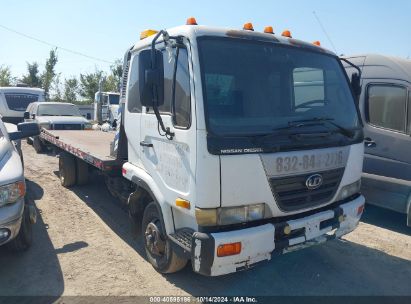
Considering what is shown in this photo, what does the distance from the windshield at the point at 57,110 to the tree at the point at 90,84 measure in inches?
1086

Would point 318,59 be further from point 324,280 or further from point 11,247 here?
point 11,247

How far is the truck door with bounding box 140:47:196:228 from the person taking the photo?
3.04 m

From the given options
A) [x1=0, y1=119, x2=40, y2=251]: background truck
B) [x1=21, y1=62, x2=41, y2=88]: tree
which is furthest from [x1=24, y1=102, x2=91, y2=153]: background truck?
[x1=21, y1=62, x2=41, y2=88]: tree

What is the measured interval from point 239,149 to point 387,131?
11.3 feet

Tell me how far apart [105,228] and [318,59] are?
363cm

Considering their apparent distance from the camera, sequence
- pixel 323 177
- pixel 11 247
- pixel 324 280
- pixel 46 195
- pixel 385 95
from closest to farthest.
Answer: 1. pixel 323 177
2. pixel 324 280
3. pixel 11 247
4. pixel 385 95
5. pixel 46 195

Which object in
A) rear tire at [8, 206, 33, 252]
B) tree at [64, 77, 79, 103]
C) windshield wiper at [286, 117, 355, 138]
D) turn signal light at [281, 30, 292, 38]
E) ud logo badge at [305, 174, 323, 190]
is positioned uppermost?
tree at [64, 77, 79, 103]

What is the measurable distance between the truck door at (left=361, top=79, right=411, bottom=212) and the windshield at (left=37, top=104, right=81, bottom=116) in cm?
978

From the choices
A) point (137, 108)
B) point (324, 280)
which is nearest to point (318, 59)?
point (137, 108)

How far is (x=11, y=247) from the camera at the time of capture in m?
4.26

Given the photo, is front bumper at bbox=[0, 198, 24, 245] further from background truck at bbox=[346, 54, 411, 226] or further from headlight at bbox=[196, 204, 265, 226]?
background truck at bbox=[346, 54, 411, 226]

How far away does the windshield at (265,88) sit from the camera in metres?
3.07

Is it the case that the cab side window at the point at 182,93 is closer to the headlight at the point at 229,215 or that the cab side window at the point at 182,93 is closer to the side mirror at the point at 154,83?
the side mirror at the point at 154,83

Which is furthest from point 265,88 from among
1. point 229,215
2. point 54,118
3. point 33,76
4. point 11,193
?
point 33,76
